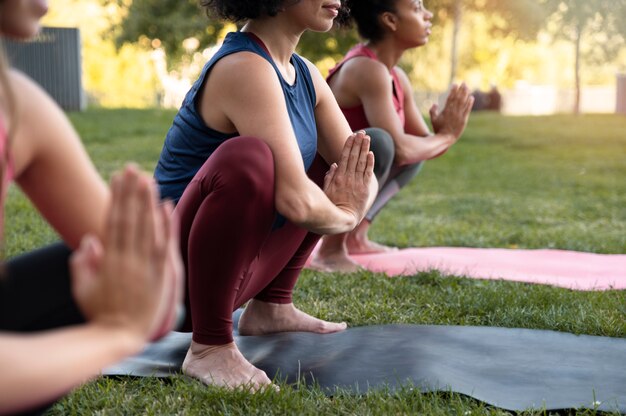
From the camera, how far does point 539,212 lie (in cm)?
693

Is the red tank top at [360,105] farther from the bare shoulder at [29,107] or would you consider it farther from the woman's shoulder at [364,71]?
the bare shoulder at [29,107]

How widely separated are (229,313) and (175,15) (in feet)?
65.5

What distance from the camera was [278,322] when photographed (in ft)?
10.4

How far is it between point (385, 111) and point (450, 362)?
6.07 feet

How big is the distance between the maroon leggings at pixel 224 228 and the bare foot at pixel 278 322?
1.65ft

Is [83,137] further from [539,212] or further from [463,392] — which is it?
[463,392]

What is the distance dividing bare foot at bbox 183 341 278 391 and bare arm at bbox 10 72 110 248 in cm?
118

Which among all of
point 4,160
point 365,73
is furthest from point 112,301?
point 365,73

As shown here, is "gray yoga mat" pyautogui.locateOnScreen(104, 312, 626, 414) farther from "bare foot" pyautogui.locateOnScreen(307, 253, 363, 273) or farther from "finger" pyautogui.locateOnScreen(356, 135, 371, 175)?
"bare foot" pyautogui.locateOnScreen(307, 253, 363, 273)

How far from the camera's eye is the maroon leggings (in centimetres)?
243

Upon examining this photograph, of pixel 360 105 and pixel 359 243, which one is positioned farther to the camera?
pixel 359 243

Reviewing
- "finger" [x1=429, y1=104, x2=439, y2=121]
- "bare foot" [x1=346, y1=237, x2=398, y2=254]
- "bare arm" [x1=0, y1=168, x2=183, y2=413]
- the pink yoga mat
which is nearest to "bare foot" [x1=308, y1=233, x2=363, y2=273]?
the pink yoga mat

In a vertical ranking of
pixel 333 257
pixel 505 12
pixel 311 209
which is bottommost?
pixel 333 257

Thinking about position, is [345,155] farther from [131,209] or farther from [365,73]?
[365,73]
